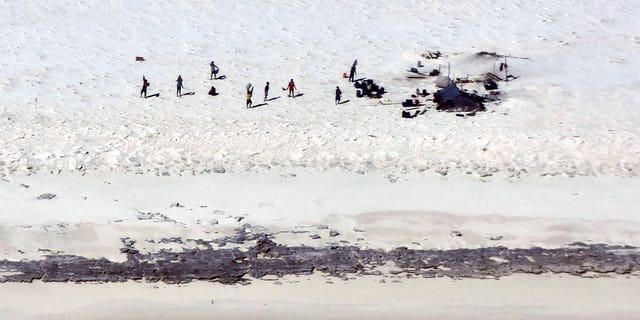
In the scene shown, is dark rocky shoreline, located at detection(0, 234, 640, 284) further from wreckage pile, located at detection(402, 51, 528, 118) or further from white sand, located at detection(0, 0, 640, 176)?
wreckage pile, located at detection(402, 51, 528, 118)

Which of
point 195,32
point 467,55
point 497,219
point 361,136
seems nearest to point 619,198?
point 497,219

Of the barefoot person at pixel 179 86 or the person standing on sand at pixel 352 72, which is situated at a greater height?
the person standing on sand at pixel 352 72

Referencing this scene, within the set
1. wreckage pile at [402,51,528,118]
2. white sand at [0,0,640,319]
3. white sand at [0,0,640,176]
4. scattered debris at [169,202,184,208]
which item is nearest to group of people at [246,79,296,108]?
white sand at [0,0,640,319]

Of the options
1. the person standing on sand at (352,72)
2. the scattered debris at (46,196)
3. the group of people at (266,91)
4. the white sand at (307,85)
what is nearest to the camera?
the scattered debris at (46,196)

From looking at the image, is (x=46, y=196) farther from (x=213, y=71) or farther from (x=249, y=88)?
(x=213, y=71)

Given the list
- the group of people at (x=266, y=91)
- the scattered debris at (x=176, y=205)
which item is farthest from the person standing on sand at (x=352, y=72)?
the scattered debris at (x=176, y=205)

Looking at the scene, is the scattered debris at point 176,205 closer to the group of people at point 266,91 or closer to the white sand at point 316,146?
the white sand at point 316,146

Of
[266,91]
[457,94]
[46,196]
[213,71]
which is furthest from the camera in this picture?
[213,71]

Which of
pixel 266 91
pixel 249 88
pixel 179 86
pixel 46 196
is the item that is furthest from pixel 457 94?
pixel 46 196
